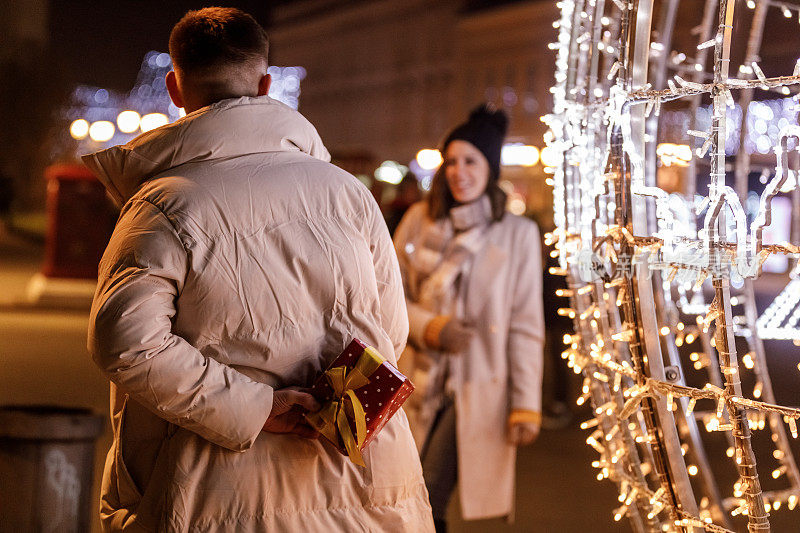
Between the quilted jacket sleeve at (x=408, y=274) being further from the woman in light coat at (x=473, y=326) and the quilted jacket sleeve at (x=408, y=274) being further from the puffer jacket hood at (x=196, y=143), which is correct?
the puffer jacket hood at (x=196, y=143)

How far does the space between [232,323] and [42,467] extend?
1434 mm

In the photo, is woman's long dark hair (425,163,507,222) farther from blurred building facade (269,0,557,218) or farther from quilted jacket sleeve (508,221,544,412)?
blurred building facade (269,0,557,218)

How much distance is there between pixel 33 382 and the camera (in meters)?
7.56

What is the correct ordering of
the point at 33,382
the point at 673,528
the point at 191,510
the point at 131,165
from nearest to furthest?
the point at 191,510, the point at 131,165, the point at 673,528, the point at 33,382

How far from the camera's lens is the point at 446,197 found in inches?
146

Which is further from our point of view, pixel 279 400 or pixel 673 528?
pixel 673 528

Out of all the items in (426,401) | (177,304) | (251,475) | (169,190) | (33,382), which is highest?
(169,190)

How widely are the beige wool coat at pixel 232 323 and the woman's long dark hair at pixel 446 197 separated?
1672 mm

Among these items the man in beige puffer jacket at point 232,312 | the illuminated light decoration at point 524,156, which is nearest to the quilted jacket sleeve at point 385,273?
the man in beige puffer jacket at point 232,312

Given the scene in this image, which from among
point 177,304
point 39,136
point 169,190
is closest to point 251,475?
point 177,304

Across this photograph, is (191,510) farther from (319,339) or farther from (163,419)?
(319,339)

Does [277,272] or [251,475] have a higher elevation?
[277,272]

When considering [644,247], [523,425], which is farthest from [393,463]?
[523,425]

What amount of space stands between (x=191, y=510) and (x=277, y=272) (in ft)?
1.57
